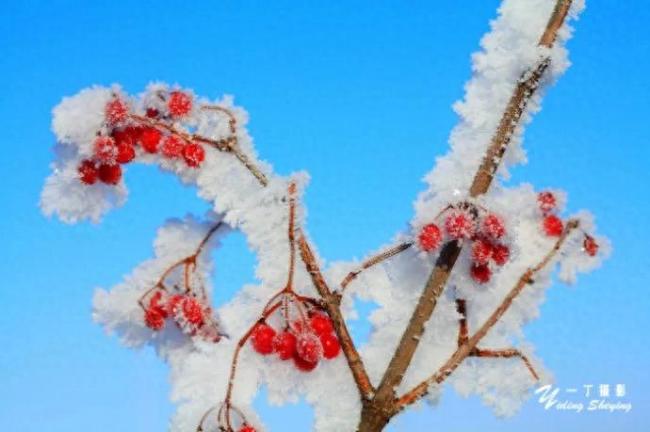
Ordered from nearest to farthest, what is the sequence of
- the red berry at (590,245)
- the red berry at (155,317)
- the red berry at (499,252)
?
the red berry at (499,252) < the red berry at (590,245) < the red berry at (155,317)

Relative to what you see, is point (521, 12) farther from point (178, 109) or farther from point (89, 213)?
point (89, 213)

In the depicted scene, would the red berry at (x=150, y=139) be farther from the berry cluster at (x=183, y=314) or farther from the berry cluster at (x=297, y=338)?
the berry cluster at (x=297, y=338)

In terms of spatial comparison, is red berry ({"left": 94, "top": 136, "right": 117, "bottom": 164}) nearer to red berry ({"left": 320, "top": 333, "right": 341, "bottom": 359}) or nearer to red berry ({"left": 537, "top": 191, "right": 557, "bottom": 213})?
red berry ({"left": 320, "top": 333, "right": 341, "bottom": 359})

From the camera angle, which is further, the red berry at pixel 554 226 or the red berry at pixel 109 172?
the red berry at pixel 109 172

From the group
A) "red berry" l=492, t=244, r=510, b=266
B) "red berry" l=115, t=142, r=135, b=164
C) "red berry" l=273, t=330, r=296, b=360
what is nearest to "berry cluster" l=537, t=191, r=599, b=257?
"red berry" l=492, t=244, r=510, b=266

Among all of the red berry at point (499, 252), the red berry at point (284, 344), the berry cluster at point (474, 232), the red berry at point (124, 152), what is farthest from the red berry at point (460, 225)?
the red berry at point (124, 152)

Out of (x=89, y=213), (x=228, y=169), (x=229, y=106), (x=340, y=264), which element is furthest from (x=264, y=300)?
(x=89, y=213)

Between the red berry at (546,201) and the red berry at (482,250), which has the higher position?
the red berry at (546,201)
